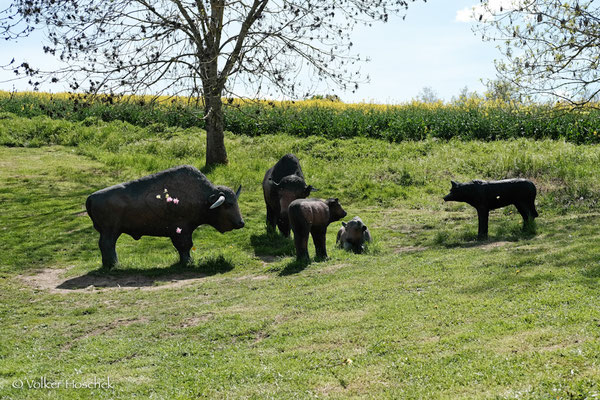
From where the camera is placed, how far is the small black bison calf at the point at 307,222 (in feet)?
39.9

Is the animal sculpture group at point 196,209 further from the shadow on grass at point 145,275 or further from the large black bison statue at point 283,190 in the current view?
the large black bison statue at point 283,190

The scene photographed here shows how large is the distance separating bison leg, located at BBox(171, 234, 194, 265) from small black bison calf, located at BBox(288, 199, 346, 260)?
2.59 m

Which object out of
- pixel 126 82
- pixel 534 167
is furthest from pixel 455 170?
pixel 126 82

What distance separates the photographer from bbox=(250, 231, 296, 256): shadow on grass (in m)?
14.5

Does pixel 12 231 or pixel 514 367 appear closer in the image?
pixel 514 367

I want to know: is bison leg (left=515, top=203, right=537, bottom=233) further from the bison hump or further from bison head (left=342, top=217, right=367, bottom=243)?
the bison hump

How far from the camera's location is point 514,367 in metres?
5.61

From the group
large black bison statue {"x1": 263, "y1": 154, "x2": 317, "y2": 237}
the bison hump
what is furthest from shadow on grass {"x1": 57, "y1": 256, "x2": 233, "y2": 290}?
large black bison statue {"x1": 263, "y1": 154, "x2": 317, "y2": 237}

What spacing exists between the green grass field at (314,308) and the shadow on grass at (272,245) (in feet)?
0.21

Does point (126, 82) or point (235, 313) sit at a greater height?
point (126, 82)

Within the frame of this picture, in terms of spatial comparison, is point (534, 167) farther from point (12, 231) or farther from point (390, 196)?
point (12, 231)

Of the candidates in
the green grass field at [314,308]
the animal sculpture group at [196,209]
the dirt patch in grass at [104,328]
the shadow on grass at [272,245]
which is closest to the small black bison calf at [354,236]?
the animal sculpture group at [196,209]

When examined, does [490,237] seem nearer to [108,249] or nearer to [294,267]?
[294,267]

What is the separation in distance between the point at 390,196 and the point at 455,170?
4.18 m
